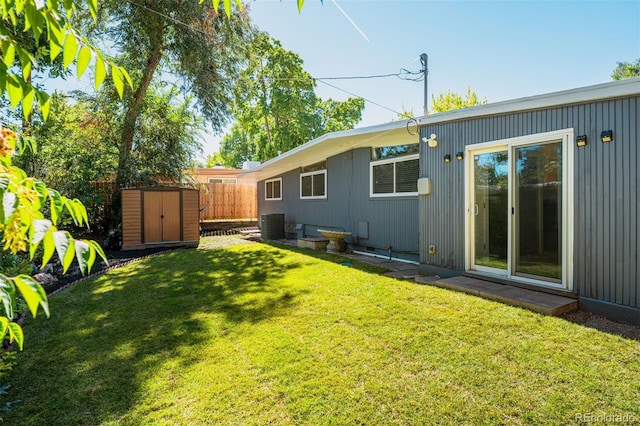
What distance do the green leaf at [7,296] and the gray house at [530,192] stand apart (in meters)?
4.89

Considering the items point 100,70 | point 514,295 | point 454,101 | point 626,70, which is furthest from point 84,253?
point 626,70

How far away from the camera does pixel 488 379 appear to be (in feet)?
8.63

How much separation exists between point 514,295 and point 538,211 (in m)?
1.17

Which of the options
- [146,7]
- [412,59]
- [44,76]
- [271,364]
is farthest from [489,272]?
[44,76]

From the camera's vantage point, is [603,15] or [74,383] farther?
[603,15]

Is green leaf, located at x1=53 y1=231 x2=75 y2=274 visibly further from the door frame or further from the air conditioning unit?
the air conditioning unit

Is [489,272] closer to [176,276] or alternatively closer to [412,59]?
[176,276]

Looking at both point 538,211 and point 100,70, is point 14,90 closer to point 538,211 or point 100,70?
point 100,70

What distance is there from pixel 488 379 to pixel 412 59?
8277mm

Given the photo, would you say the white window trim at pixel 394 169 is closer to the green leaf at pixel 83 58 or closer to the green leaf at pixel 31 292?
the green leaf at pixel 83 58

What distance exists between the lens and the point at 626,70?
80.7 ft

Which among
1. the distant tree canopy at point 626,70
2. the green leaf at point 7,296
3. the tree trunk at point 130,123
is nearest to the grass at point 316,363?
the green leaf at point 7,296

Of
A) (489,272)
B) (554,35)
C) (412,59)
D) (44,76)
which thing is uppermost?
(554,35)

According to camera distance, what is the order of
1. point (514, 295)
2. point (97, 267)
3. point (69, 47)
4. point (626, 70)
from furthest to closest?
point (626, 70)
point (97, 267)
point (514, 295)
point (69, 47)
